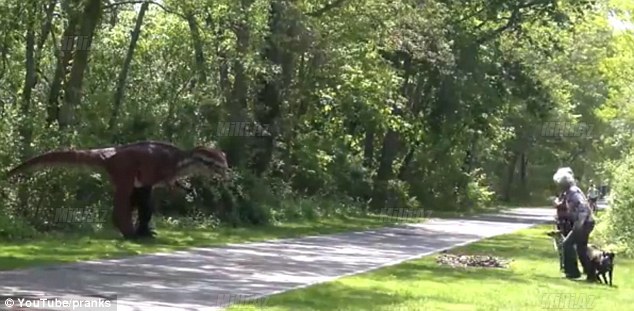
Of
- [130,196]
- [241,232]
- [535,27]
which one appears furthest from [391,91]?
[130,196]

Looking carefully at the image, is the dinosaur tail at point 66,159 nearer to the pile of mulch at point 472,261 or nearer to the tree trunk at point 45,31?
the tree trunk at point 45,31

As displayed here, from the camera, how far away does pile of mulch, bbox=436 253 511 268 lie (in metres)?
21.1

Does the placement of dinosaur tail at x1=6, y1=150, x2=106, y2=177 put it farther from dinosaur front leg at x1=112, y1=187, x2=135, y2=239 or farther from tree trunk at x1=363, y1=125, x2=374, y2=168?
tree trunk at x1=363, y1=125, x2=374, y2=168

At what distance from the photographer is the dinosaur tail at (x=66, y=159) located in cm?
2284

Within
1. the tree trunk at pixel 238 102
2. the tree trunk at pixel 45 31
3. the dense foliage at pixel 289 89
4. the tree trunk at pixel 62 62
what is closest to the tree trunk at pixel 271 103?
the dense foliage at pixel 289 89

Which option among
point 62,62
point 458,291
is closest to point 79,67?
point 62,62

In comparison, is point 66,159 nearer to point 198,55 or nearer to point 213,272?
point 213,272

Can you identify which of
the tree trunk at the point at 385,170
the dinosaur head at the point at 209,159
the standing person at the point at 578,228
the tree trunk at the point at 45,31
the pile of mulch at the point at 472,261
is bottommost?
the pile of mulch at the point at 472,261

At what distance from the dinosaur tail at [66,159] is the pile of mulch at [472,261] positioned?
23.7ft

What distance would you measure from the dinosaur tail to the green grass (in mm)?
6870

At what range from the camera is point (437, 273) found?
1909 cm

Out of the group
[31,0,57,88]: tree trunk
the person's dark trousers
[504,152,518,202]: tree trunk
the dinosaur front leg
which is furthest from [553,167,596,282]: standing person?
[504,152,518,202]: tree trunk

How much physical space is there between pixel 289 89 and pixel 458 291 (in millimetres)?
20993

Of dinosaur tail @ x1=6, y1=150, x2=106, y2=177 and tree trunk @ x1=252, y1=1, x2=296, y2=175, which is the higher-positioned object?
tree trunk @ x1=252, y1=1, x2=296, y2=175
